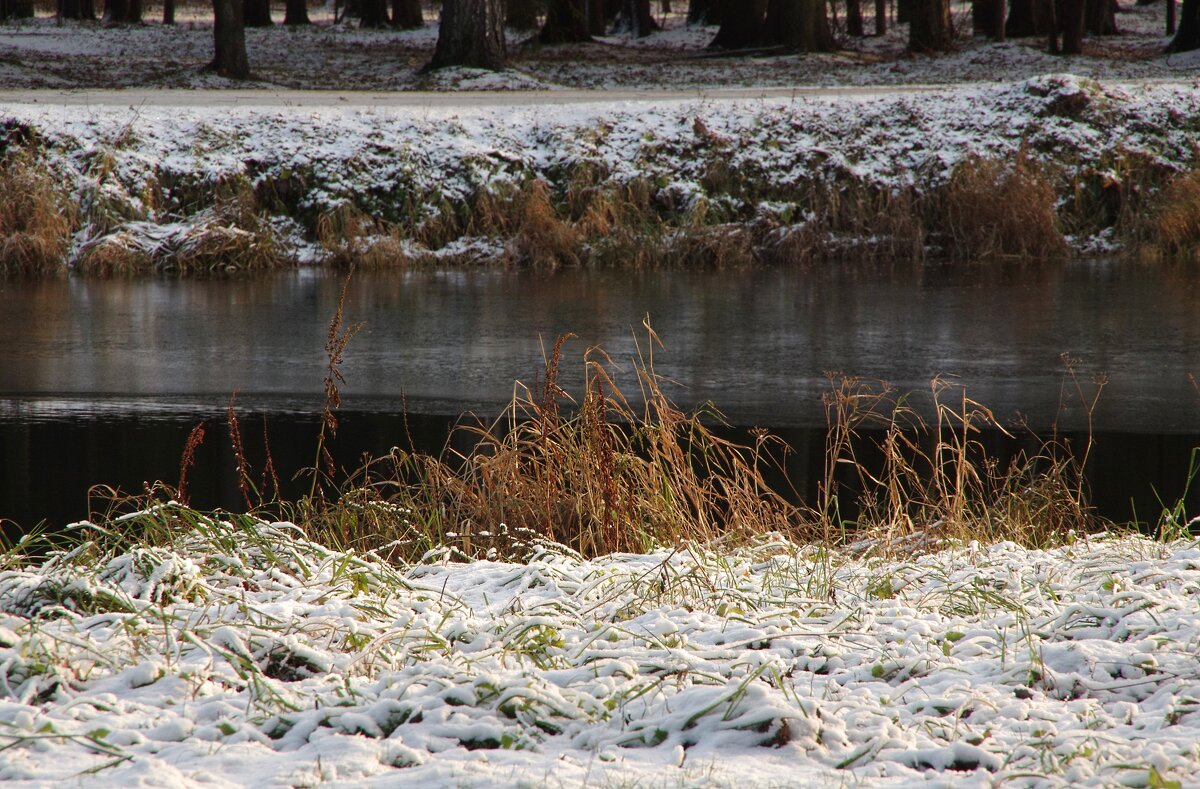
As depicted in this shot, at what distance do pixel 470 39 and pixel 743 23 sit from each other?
10.3m

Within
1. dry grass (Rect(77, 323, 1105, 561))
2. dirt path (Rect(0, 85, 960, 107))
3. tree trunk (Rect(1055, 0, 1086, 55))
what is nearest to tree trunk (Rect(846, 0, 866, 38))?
tree trunk (Rect(1055, 0, 1086, 55))

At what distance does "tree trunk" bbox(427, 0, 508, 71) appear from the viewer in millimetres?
26000

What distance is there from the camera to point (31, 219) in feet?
50.1

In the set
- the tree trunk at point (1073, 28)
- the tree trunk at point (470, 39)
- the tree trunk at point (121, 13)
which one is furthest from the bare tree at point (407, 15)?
the tree trunk at point (1073, 28)

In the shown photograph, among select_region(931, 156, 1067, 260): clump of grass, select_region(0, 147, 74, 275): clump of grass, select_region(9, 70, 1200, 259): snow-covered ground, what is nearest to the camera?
select_region(0, 147, 74, 275): clump of grass

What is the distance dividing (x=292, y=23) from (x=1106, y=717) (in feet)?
138

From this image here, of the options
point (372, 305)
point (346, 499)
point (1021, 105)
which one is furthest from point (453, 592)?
point (1021, 105)

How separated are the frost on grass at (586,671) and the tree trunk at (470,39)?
2288 centimetres

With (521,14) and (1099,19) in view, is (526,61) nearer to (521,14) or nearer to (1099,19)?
(521,14)

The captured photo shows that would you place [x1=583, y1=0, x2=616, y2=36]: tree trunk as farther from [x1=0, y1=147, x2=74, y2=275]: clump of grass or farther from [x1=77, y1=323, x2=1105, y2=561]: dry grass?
[x1=77, y1=323, x2=1105, y2=561]: dry grass

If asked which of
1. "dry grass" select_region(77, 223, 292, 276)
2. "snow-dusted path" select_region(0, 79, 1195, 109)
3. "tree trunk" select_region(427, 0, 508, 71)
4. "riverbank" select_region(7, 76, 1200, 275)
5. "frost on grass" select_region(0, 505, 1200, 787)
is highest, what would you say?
"tree trunk" select_region(427, 0, 508, 71)

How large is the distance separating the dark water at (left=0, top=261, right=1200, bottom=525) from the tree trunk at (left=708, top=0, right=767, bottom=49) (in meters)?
19.7

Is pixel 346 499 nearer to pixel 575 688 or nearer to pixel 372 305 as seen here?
pixel 575 688

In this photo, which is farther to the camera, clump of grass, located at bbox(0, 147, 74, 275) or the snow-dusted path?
the snow-dusted path
